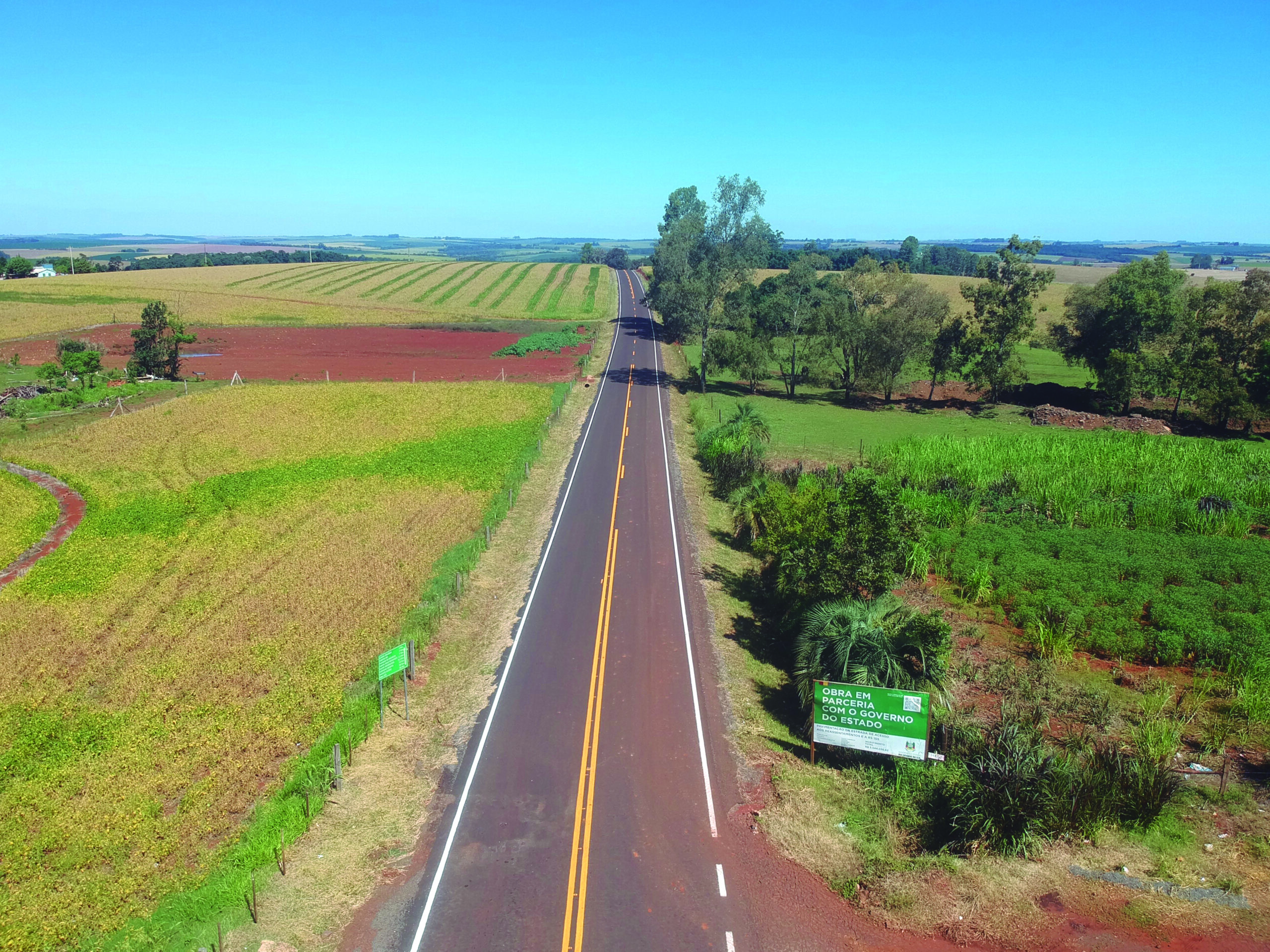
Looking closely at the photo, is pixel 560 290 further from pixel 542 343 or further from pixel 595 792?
pixel 595 792

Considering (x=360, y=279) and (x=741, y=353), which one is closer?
(x=741, y=353)

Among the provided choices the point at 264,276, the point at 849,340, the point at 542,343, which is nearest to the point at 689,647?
the point at 849,340

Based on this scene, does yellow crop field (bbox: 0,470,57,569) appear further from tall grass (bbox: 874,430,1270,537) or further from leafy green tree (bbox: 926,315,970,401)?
leafy green tree (bbox: 926,315,970,401)

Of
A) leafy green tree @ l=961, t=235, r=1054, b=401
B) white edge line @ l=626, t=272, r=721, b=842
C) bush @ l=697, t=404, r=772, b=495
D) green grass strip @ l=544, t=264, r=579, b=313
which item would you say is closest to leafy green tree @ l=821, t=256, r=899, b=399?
leafy green tree @ l=961, t=235, r=1054, b=401

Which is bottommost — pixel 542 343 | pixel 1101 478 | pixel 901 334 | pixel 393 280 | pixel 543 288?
pixel 1101 478

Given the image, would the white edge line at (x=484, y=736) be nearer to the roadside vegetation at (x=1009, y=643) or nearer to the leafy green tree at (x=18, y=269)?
the roadside vegetation at (x=1009, y=643)
